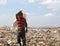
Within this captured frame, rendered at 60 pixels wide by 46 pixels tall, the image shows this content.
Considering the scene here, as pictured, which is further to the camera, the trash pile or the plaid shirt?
the trash pile

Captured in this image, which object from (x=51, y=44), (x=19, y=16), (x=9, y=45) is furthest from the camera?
(x=51, y=44)

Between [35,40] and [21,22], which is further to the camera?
[35,40]

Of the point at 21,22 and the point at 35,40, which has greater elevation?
the point at 21,22

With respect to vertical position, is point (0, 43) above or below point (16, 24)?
below

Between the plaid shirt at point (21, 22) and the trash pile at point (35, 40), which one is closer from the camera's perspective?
the plaid shirt at point (21, 22)

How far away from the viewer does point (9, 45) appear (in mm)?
18891

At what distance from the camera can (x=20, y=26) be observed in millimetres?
15359

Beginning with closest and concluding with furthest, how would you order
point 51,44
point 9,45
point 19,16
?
point 19,16 → point 9,45 → point 51,44

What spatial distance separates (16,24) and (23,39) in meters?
0.83

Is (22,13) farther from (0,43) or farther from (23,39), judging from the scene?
(0,43)

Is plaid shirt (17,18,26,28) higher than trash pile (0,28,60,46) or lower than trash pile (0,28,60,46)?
higher

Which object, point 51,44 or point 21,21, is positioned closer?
point 21,21

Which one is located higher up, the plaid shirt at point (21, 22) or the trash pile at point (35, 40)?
the plaid shirt at point (21, 22)

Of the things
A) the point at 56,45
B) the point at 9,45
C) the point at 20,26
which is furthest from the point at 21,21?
the point at 56,45
